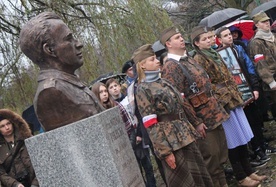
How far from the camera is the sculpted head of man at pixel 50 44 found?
363 centimetres

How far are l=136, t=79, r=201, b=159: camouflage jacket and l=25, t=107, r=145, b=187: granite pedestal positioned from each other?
33.7 inches

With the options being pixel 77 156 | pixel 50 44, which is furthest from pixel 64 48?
pixel 77 156

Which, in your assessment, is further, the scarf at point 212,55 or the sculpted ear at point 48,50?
the scarf at point 212,55

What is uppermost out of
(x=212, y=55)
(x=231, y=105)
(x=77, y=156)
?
(x=212, y=55)

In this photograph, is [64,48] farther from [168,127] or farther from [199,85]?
[199,85]

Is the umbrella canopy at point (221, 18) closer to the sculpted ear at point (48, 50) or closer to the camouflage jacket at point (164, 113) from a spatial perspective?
the camouflage jacket at point (164, 113)

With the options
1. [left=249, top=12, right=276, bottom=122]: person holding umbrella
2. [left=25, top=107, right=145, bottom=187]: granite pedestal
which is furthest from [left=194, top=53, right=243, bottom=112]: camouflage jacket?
[left=25, top=107, right=145, bottom=187]: granite pedestal

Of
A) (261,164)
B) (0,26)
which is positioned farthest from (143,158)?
(0,26)

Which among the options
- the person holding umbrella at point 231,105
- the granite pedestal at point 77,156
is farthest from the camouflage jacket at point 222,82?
the granite pedestal at point 77,156

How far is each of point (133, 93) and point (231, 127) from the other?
122cm

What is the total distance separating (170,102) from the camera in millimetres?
4418

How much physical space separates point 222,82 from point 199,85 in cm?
52

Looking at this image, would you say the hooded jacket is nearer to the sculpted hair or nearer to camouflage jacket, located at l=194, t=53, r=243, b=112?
the sculpted hair

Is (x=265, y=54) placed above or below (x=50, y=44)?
below
